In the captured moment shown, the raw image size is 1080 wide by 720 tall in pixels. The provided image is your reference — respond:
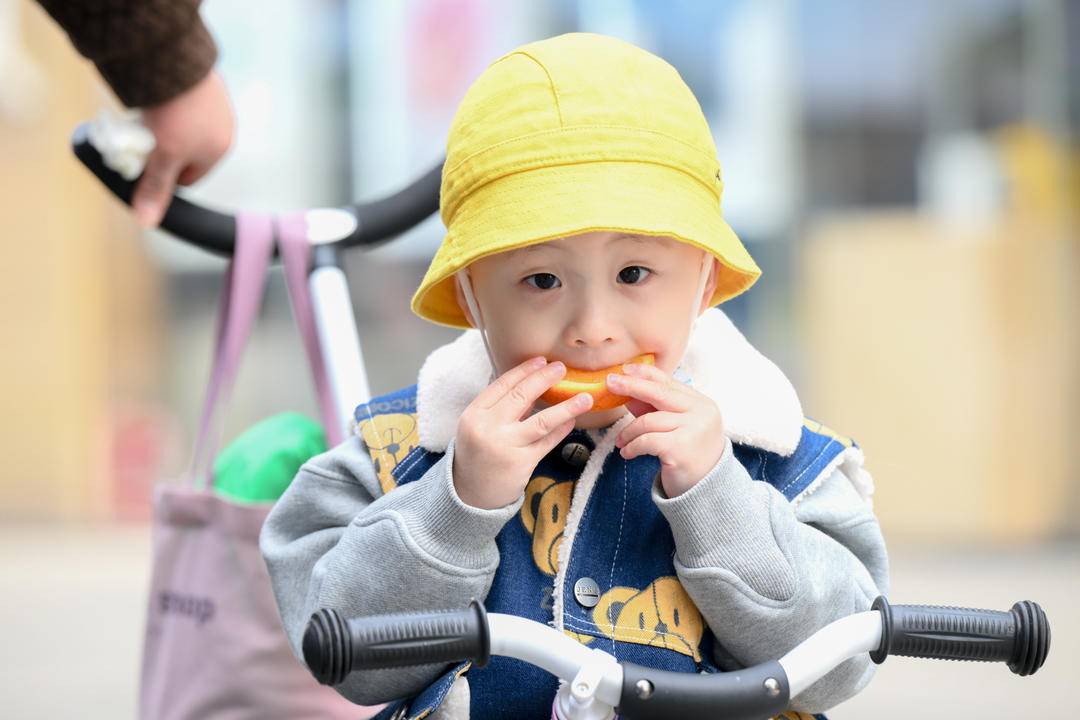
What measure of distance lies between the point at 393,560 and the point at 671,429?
342mm

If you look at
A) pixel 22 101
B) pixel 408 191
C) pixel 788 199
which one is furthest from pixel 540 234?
pixel 22 101

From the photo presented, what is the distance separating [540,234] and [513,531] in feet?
1.27

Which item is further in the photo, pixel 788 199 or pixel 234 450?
pixel 788 199

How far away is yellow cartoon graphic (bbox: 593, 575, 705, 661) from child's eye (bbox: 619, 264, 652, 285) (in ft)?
1.14

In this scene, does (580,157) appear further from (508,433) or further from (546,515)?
(546,515)

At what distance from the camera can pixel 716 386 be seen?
1.90 m

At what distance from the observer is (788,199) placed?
7371mm

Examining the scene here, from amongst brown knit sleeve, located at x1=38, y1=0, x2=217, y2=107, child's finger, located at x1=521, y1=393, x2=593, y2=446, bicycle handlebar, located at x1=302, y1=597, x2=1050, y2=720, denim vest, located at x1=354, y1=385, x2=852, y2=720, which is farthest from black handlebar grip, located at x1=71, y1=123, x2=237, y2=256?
bicycle handlebar, located at x1=302, y1=597, x2=1050, y2=720

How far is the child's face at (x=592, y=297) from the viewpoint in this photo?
171cm

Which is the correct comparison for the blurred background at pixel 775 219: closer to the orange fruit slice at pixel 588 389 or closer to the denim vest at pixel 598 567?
the denim vest at pixel 598 567

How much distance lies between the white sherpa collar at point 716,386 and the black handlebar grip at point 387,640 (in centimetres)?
46

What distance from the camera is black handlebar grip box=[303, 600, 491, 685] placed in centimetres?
143

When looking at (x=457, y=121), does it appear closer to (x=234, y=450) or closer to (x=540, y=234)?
(x=540, y=234)

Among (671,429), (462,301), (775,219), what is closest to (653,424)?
(671,429)
